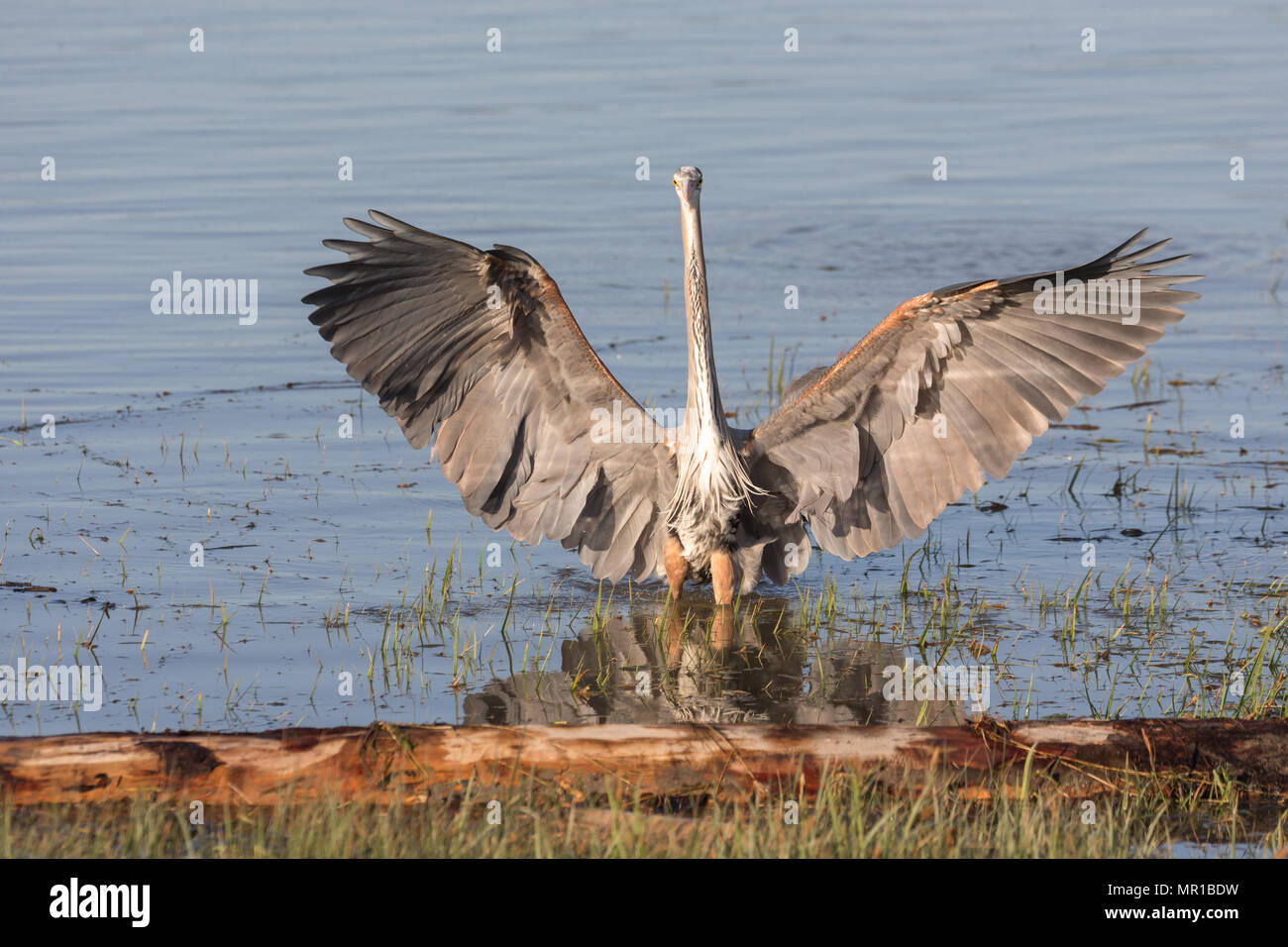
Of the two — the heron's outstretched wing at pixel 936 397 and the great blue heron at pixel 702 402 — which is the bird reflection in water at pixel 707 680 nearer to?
the great blue heron at pixel 702 402

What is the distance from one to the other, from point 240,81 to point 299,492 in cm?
1427

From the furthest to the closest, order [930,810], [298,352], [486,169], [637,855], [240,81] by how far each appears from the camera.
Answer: [240,81] < [486,169] < [298,352] < [930,810] < [637,855]

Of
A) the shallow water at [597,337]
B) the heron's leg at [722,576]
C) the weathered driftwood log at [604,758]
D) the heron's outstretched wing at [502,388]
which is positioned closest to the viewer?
the weathered driftwood log at [604,758]

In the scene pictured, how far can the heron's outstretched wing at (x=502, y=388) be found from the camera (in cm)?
689

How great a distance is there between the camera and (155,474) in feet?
30.3

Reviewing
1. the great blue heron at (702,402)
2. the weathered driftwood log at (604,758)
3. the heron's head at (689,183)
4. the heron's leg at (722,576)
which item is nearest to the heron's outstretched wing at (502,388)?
the great blue heron at (702,402)

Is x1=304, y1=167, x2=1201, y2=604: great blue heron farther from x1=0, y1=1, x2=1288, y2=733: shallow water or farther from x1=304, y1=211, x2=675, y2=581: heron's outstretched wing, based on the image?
x1=0, y1=1, x2=1288, y2=733: shallow water

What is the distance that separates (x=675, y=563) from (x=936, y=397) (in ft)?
4.91

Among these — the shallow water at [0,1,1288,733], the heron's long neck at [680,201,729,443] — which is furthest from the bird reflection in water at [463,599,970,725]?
the heron's long neck at [680,201,729,443]

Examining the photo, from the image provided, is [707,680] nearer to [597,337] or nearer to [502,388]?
[502,388]

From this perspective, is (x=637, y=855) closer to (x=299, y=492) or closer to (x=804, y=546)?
(x=804, y=546)

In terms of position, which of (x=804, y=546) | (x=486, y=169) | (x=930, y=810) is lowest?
(x=930, y=810)

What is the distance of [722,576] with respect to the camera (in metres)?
7.70

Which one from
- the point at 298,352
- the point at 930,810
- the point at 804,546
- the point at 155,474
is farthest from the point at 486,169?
the point at 930,810
